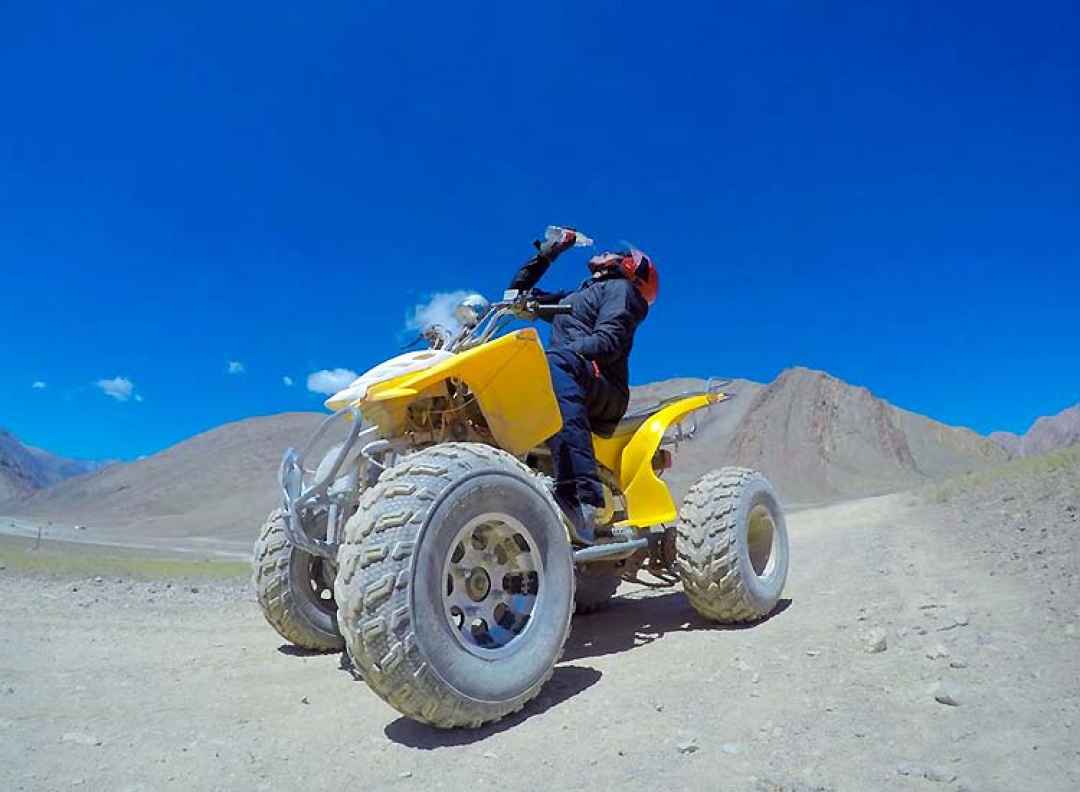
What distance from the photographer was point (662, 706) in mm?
2896

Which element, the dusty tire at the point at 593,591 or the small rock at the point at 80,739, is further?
the dusty tire at the point at 593,591

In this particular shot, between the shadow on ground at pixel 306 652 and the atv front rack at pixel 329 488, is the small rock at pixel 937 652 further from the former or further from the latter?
the shadow on ground at pixel 306 652

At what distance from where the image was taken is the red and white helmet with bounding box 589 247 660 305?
16.3 feet

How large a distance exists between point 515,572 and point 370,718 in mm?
882

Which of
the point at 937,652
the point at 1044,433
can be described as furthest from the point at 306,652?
the point at 1044,433

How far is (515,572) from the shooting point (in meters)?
3.28

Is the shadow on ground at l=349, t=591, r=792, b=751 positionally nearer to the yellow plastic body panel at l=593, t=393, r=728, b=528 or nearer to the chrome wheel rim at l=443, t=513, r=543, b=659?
the chrome wheel rim at l=443, t=513, r=543, b=659

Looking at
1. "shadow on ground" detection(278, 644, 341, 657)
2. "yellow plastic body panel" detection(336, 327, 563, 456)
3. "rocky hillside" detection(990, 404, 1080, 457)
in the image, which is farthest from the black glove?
Answer: "rocky hillside" detection(990, 404, 1080, 457)

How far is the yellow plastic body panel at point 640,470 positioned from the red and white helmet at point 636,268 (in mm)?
930

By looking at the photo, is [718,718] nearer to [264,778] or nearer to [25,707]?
[264,778]

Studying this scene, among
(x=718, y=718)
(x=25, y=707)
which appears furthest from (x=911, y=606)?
(x=25, y=707)

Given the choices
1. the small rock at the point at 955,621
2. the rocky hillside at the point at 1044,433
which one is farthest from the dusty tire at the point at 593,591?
the rocky hillside at the point at 1044,433

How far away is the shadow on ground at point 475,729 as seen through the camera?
2689mm

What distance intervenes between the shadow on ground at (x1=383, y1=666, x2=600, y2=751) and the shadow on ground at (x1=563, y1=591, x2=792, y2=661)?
70 cm
